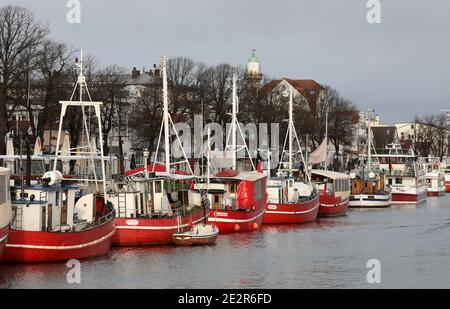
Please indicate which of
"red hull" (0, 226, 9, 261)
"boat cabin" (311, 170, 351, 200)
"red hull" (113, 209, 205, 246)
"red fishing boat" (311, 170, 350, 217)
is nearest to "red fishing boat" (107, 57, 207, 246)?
"red hull" (113, 209, 205, 246)

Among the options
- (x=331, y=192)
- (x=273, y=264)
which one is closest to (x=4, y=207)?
(x=273, y=264)

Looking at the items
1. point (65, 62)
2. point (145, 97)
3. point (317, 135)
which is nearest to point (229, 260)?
point (65, 62)

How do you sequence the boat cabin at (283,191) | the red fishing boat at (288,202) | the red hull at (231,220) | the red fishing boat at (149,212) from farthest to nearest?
the boat cabin at (283,191), the red fishing boat at (288,202), the red hull at (231,220), the red fishing boat at (149,212)

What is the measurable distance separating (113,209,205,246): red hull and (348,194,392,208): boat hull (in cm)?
5050

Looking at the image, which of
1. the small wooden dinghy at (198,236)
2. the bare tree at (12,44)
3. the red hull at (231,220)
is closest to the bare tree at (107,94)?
the bare tree at (12,44)

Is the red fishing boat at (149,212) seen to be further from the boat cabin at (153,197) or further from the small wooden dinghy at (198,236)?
the small wooden dinghy at (198,236)

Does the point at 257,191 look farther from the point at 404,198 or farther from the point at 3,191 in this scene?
the point at 404,198

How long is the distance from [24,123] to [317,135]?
45364mm

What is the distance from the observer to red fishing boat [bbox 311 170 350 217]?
93500 millimetres

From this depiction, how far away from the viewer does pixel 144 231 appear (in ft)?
193

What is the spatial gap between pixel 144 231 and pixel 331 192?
38.1m

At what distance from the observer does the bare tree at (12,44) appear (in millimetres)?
91500

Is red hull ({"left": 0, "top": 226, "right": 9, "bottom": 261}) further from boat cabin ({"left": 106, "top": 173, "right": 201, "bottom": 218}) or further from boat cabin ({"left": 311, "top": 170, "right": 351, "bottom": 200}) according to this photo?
boat cabin ({"left": 311, "top": 170, "right": 351, "bottom": 200})

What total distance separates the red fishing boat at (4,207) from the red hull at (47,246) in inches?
94.9
